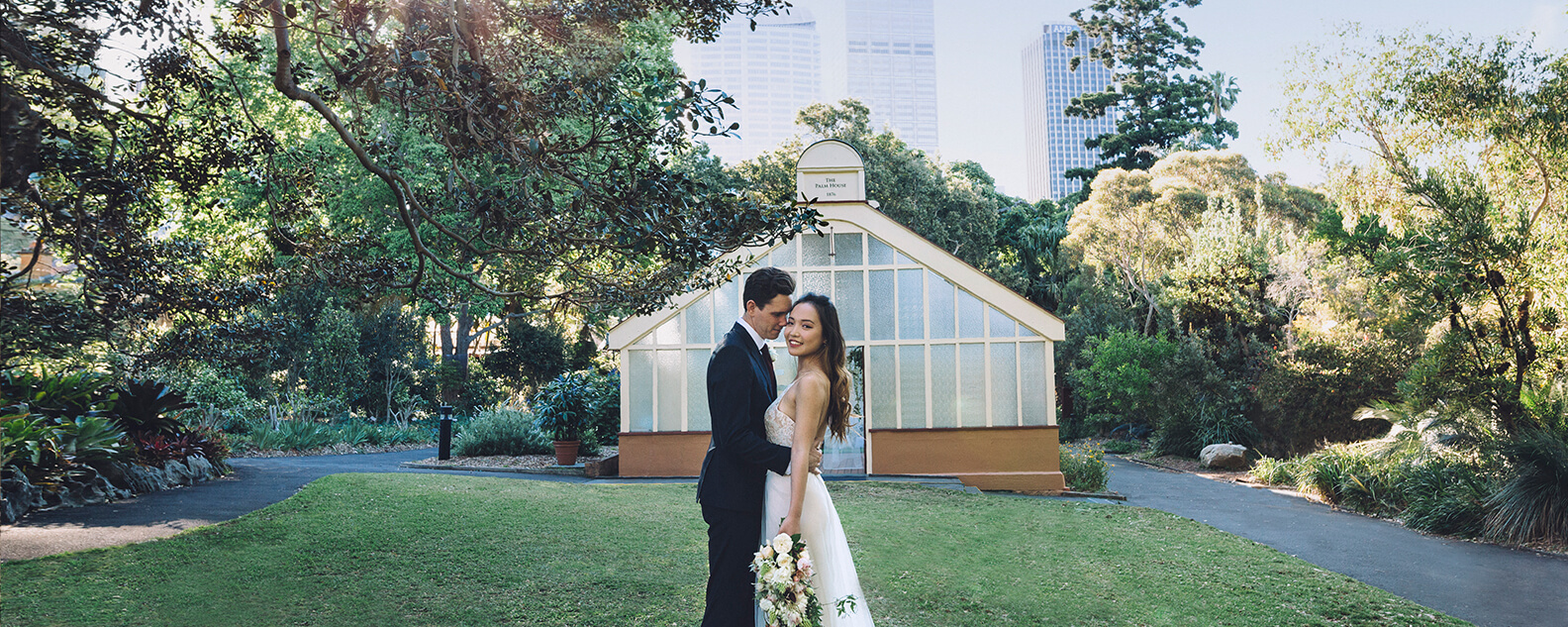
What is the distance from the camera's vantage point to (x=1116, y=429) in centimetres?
2753

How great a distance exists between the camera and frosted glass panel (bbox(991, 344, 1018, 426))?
46.3 ft

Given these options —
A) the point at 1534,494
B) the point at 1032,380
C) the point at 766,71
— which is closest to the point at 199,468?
the point at 1032,380

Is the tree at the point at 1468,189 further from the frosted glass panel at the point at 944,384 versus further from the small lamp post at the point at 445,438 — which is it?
the small lamp post at the point at 445,438

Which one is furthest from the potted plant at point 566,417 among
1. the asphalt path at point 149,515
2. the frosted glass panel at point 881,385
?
the frosted glass panel at point 881,385

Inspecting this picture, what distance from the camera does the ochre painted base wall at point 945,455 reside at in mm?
13914

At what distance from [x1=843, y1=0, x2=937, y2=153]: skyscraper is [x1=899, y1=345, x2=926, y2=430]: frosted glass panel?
18060 centimetres

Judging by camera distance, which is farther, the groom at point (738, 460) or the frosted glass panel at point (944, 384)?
the frosted glass panel at point (944, 384)

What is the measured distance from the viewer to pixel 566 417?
16.6 meters

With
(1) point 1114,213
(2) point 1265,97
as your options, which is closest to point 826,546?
(2) point 1265,97

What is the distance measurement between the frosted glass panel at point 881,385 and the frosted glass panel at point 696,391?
2673mm

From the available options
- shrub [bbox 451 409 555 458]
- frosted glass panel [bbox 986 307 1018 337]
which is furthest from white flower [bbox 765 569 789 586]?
shrub [bbox 451 409 555 458]

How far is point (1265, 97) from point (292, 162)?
44.9 feet

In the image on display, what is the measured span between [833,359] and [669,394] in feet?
35.4

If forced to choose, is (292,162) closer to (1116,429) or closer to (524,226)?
(524,226)
